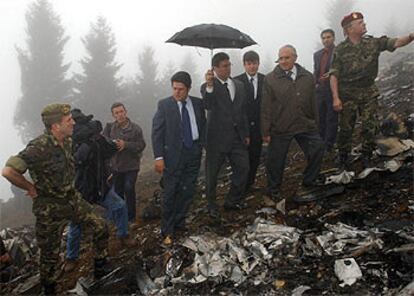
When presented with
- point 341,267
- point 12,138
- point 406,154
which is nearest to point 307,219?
point 341,267

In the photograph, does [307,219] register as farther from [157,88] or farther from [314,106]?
[157,88]

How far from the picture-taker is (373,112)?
23.1ft

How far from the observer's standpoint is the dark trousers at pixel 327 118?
847cm

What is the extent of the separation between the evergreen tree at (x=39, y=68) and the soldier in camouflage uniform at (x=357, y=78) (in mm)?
28101

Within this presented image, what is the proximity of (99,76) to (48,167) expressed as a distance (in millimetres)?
29872

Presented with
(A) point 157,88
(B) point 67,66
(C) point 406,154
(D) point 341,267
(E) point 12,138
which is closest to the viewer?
(D) point 341,267

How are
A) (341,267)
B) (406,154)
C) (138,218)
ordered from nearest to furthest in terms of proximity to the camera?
(341,267)
(406,154)
(138,218)

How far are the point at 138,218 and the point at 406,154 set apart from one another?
17.7 feet

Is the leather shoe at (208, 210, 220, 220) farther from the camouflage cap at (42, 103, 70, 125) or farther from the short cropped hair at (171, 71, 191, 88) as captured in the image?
the camouflage cap at (42, 103, 70, 125)

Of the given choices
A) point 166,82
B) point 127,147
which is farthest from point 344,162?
point 166,82

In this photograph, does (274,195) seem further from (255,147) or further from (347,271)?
(347,271)

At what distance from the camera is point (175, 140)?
19.8 ft

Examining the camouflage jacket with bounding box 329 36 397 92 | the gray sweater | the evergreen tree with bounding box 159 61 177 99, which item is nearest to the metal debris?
the camouflage jacket with bounding box 329 36 397 92

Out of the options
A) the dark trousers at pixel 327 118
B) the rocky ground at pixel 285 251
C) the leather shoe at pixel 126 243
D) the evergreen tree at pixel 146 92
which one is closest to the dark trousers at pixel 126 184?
the rocky ground at pixel 285 251
